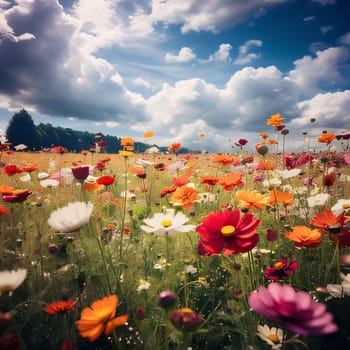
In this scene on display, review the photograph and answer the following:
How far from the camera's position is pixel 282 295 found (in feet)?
1.59

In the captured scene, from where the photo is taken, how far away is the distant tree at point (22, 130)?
3281 centimetres

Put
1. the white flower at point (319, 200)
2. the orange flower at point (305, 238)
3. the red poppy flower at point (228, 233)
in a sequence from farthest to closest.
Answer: the white flower at point (319, 200)
the orange flower at point (305, 238)
the red poppy flower at point (228, 233)

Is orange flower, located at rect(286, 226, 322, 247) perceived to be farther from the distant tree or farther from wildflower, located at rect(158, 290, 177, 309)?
the distant tree

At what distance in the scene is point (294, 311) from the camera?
0.46 m

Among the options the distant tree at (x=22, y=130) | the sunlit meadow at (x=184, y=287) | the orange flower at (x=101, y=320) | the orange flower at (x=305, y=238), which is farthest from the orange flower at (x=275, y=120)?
the distant tree at (x=22, y=130)

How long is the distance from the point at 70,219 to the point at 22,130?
125 ft

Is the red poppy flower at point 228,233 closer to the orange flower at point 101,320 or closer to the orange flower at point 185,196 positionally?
the orange flower at point 101,320

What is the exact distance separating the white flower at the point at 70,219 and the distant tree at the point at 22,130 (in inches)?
1428

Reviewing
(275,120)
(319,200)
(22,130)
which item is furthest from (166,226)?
(22,130)

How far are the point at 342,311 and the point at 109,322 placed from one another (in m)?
0.71

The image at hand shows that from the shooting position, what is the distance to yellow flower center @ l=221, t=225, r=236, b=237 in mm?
725

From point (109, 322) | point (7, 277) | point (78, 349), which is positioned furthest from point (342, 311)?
point (7, 277)

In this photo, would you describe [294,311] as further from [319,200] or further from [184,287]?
[319,200]

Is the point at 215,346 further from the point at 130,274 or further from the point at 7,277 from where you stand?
the point at 7,277
